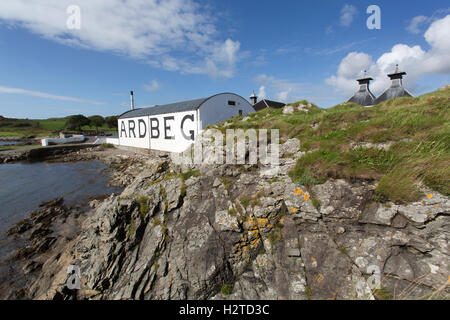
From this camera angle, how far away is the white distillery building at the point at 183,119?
2288 centimetres

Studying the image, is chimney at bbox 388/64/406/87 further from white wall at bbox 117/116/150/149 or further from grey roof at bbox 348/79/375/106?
white wall at bbox 117/116/150/149

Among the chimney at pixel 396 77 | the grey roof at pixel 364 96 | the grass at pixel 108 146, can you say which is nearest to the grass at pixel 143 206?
the grey roof at pixel 364 96

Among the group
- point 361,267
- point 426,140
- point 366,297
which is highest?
point 426,140

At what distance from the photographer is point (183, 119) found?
78.8 ft

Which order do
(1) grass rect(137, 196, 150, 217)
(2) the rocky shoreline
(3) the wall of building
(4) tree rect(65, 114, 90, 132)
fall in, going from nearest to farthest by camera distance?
1. (2) the rocky shoreline
2. (1) grass rect(137, 196, 150, 217)
3. (3) the wall of building
4. (4) tree rect(65, 114, 90, 132)

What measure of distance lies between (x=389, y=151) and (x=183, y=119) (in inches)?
855

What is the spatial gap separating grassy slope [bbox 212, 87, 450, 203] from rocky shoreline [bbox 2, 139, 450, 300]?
13.3 inches

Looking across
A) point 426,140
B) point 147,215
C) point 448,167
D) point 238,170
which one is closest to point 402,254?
point 448,167

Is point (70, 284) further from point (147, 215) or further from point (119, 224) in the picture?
point (147, 215)

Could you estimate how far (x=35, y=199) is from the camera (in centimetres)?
1582

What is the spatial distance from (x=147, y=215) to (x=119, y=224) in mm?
1086

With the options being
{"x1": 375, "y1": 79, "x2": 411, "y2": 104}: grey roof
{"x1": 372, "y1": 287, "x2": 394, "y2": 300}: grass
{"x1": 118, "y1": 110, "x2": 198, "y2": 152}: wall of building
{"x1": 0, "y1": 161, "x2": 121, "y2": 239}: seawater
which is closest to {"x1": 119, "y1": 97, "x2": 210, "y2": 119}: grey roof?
{"x1": 118, "y1": 110, "x2": 198, "y2": 152}: wall of building

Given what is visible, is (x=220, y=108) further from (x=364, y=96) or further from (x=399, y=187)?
(x=399, y=187)

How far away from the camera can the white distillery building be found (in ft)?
75.0
